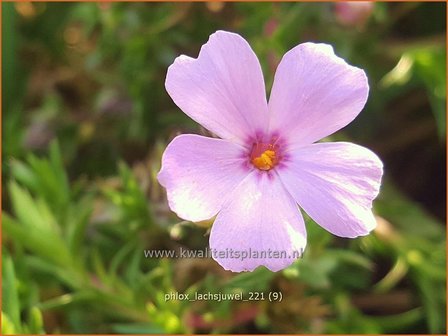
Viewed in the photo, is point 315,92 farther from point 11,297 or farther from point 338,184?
point 11,297

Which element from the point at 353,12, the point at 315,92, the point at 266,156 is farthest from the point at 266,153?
the point at 353,12

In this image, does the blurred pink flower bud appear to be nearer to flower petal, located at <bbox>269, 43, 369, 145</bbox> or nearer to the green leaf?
flower petal, located at <bbox>269, 43, 369, 145</bbox>

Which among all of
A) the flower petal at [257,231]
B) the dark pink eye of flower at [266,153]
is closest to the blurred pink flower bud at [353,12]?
the dark pink eye of flower at [266,153]

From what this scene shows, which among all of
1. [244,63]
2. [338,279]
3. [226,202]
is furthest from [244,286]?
[338,279]

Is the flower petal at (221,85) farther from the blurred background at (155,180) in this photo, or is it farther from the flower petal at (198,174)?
the blurred background at (155,180)

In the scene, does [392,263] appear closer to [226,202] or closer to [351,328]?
[351,328]

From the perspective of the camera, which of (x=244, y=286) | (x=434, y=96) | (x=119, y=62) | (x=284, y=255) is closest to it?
(x=284, y=255)

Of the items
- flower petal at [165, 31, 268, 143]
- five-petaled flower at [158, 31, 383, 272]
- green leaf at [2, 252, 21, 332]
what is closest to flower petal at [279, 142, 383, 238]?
five-petaled flower at [158, 31, 383, 272]
